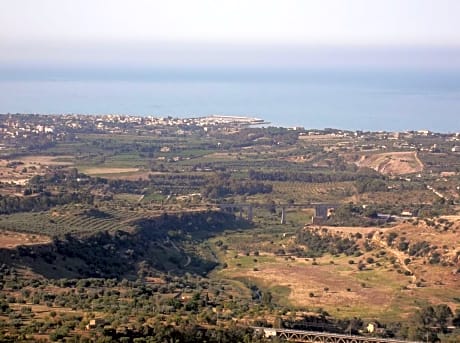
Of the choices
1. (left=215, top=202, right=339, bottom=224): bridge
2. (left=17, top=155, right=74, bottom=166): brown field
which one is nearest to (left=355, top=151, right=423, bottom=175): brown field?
(left=215, top=202, right=339, bottom=224): bridge

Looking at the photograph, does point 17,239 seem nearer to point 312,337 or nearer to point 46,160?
point 312,337

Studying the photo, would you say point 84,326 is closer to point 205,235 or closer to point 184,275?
point 184,275

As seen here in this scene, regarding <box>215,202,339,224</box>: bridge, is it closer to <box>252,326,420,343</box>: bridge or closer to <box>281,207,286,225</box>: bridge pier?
<box>281,207,286,225</box>: bridge pier

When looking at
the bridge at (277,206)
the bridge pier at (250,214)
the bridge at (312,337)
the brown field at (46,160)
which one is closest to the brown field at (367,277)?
the bridge at (312,337)

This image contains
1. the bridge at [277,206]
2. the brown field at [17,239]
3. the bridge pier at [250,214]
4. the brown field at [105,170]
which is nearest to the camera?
the brown field at [17,239]

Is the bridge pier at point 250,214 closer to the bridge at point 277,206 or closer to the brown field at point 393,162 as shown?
the bridge at point 277,206
